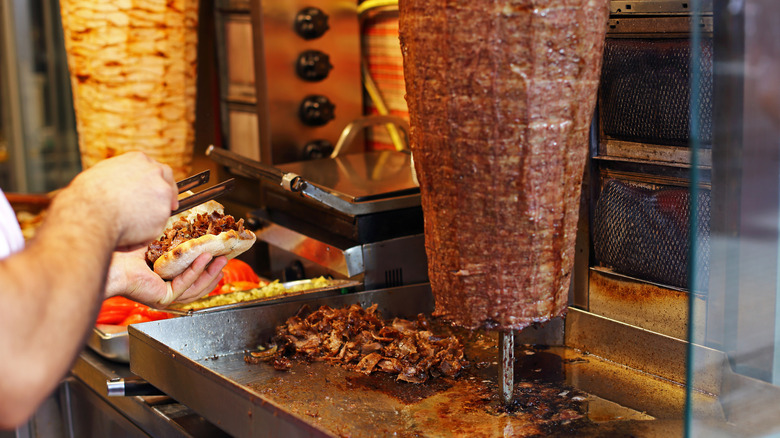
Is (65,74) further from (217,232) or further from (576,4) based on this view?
(576,4)

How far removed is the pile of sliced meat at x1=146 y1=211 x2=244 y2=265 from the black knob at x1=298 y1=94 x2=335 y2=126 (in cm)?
142

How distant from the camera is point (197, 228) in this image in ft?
5.38

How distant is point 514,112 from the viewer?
1.21m

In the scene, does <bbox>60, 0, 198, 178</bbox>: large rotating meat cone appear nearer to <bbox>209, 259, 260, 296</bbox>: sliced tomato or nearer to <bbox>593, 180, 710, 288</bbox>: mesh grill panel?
<bbox>209, 259, 260, 296</bbox>: sliced tomato

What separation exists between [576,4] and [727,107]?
0.93ft

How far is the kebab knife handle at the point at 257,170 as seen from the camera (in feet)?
6.47

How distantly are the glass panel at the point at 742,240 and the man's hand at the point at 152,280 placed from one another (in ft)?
3.17

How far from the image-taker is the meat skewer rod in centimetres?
144

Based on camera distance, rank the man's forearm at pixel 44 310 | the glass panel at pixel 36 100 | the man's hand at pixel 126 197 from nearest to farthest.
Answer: the man's forearm at pixel 44 310 < the man's hand at pixel 126 197 < the glass panel at pixel 36 100

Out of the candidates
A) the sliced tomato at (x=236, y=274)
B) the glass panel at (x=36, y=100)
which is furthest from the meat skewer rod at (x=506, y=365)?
the glass panel at (x=36, y=100)

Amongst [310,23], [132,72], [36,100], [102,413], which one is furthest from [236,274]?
[36,100]

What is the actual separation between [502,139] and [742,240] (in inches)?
14.5

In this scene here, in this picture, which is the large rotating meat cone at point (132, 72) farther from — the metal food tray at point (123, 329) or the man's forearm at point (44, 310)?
the man's forearm at point (44, 310)

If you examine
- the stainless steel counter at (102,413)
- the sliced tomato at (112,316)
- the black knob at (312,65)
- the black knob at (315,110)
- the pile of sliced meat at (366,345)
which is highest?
the black knob at (312,65)
